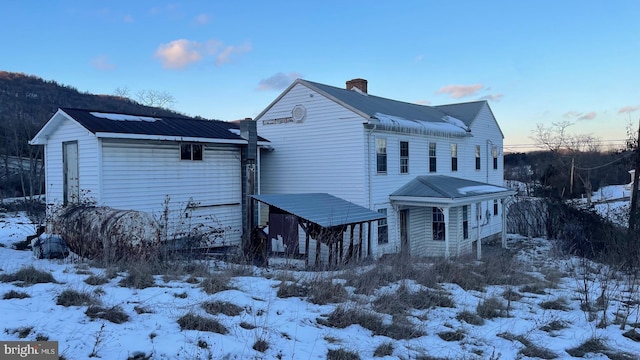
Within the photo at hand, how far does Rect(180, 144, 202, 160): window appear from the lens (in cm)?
1586

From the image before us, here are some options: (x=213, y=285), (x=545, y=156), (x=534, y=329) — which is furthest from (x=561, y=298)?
(x=545, y=156)

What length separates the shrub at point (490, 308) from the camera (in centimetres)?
734

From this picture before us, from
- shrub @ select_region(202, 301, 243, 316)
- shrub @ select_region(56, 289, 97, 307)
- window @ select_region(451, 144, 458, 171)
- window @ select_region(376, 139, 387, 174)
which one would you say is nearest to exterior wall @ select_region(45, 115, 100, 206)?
shrub @ select_region(56, 289, 97, 307)

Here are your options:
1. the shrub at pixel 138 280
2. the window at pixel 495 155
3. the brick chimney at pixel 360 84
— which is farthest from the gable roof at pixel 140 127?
the window at pixel 495 155

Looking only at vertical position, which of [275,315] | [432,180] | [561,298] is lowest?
[561,298]

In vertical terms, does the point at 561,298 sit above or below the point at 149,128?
below

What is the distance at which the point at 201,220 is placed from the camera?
1633 cm

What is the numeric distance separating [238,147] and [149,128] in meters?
3.60

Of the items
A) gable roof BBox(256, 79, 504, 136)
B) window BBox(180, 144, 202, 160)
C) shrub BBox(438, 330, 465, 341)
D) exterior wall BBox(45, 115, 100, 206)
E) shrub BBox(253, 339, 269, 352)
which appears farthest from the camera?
gable roof BBox(256, 79, 504, 136)

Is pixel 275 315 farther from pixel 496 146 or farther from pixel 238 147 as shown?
pixel 496 146

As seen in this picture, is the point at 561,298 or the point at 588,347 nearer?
the point at 588,347

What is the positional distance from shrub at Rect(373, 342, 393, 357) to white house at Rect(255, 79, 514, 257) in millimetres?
11464

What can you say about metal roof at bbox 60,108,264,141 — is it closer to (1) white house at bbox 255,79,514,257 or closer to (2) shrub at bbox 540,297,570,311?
(1) white house at bbox 255,79,514,257

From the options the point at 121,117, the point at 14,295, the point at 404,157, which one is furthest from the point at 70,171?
the point at 404,157
